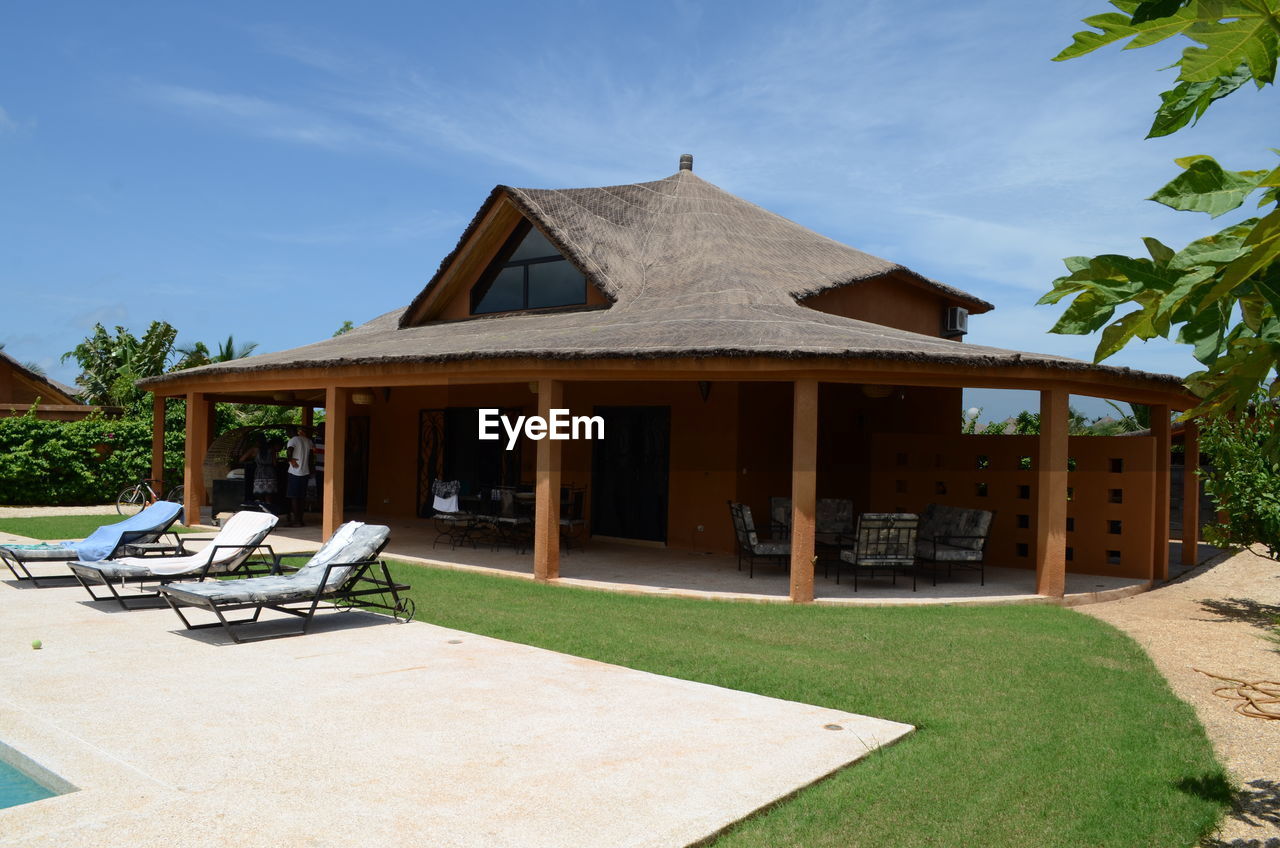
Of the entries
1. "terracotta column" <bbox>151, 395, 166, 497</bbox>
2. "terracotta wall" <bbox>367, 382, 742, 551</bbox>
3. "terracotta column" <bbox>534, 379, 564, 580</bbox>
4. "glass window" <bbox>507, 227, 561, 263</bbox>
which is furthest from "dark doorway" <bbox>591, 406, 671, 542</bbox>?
"terracotta column" <bbox>151, 395, 166, 497</bbox>

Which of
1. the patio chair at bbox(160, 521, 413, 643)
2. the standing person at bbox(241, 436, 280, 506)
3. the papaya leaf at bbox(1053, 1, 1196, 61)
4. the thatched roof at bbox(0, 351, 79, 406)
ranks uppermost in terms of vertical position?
the thatched roof at bbox(0, 351, 79, 406)

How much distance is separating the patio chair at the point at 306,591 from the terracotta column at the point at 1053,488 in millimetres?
7153

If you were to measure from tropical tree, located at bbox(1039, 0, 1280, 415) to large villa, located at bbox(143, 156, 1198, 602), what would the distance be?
7111 millimetres

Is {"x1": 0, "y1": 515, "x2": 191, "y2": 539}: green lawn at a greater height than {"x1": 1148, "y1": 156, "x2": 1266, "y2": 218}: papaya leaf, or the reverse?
{"x1": 1148, "y1": 156, "x2": 1266, "y2": 218}: papaya leaf

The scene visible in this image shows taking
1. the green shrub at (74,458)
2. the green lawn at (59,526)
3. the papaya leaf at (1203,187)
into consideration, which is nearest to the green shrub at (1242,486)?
the papaya leaf at (1203,187)

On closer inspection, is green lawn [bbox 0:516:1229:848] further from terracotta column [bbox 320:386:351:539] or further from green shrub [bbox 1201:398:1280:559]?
green shrub [bbox 1201:398:1280:559]

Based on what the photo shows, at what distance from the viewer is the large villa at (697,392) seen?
33.7ft

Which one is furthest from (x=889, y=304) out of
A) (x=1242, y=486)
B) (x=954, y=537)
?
(x=1242, y=486)

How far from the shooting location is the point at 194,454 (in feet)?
53.8

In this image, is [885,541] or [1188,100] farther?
[885,541]

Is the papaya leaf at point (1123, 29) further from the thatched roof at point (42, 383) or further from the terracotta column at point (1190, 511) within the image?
the thatched roof at point (42, 383)

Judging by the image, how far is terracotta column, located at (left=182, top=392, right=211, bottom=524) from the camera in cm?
1630

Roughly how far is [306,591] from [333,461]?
5.69 meters

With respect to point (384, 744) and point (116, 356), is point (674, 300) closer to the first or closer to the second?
point (384, 744)
